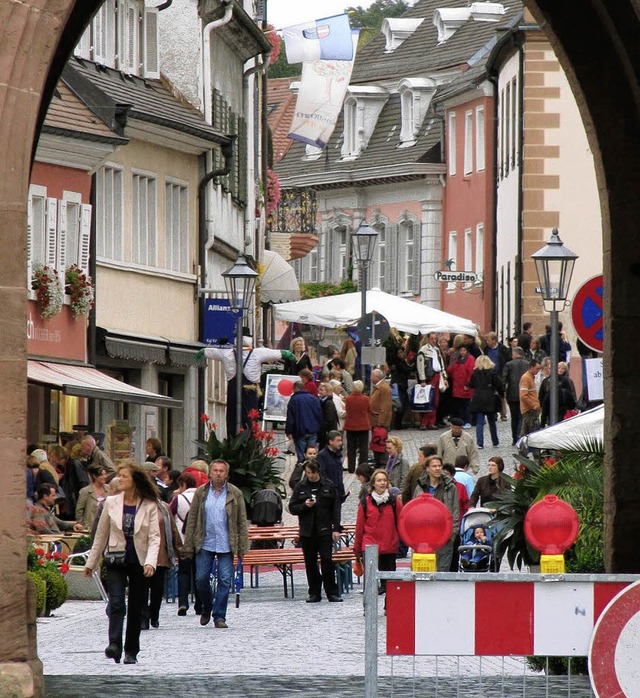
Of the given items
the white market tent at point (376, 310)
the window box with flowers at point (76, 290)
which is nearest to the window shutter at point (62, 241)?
the window box with flowers at point (76, 290)

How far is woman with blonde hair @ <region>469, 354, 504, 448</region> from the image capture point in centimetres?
3619

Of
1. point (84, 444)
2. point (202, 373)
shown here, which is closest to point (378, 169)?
point (202, 373)

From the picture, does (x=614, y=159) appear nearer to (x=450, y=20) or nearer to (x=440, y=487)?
(x=440, y=487)

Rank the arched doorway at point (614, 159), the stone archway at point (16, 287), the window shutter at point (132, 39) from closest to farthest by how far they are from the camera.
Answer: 1. the stone archway at point (16, 287)
2. the arched doorway at point (614, 159)
3. the window shutter at point (132, 39)

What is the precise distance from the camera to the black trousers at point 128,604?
15398 millimetres

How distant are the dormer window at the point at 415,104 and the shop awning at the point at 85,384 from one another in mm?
40271

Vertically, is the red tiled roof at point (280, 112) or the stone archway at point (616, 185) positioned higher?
the red tiled roof at point (280, 112)

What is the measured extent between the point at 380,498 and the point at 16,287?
1176 centimetres

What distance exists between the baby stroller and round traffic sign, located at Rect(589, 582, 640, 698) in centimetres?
1204

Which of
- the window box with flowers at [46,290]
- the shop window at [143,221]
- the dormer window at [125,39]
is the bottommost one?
the window box with flowers at [46,290]

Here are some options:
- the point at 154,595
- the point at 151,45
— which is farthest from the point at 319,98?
the point at 154,595

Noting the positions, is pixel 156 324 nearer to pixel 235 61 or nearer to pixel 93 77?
pixel 93 77

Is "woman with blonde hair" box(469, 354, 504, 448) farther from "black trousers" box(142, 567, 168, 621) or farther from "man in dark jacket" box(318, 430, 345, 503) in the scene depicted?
"black trousers" box(142, 567, 168, 621)

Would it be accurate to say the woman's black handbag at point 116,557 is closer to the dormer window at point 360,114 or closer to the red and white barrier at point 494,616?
the red and white barrier at point 494,616
